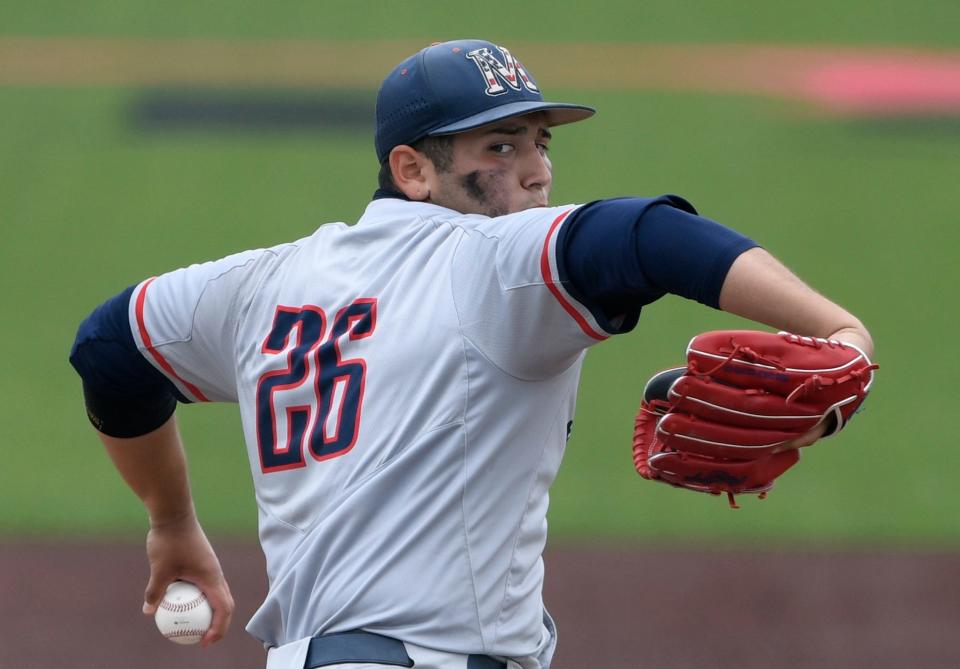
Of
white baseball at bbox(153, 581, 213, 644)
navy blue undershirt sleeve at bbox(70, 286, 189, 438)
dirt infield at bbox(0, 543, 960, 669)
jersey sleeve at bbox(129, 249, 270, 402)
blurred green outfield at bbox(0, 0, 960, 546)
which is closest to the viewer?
jersey sleeve at bbox(129, 249, 270, 402)

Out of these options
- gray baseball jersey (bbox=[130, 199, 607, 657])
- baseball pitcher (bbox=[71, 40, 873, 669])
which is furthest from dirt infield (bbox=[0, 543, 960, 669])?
gray baseball jersey (bbox=[130, 199, 607, 657])

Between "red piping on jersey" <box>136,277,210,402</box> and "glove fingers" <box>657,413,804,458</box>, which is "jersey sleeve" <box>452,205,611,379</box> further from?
"red piping on jersey" <box>136,277,210,402</box>

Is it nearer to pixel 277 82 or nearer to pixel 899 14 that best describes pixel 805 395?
pixel 277 82

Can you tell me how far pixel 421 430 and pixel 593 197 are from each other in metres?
8.10

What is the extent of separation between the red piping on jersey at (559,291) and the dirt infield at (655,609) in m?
4.05

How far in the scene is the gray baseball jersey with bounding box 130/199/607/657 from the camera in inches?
75.4

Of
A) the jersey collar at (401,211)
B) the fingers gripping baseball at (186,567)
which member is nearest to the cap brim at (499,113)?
the jersey collar at (401,211)

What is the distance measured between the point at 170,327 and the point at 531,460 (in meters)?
0.70

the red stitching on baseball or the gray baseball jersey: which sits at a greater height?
the gray baseball jersey

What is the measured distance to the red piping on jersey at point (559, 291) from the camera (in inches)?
70.5

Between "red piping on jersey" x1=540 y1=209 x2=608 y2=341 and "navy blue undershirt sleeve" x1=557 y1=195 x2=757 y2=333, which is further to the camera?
"red piping on jersey" x1=540 y1=209 x2=608 y2=341

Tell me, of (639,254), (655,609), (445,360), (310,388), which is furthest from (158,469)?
(655,609)

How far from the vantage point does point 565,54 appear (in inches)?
489

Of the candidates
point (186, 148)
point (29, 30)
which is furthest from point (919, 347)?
point (29, 30)
